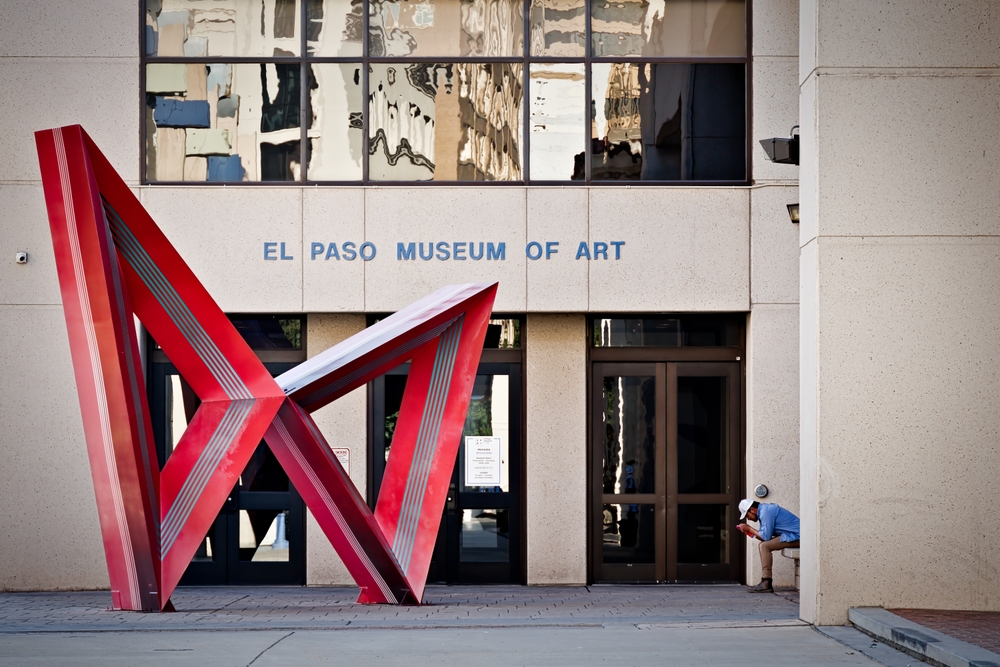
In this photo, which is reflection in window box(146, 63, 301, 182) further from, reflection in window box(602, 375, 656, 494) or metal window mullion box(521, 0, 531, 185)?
reflection in window box(602, 375, 656, 494)

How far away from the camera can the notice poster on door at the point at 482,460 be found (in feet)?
44.0

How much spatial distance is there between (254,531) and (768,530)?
19.0ft

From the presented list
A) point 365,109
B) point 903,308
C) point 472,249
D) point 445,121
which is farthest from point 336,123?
point 903,308

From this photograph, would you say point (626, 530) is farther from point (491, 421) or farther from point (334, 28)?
point (334, 28)

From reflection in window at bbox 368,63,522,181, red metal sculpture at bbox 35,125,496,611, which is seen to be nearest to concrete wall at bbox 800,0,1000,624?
red metal sculpture at bbox 35,125,496,611

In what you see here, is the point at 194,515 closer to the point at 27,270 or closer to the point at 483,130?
the point at 27,270

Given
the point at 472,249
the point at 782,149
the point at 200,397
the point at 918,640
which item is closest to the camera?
the point at 918,640

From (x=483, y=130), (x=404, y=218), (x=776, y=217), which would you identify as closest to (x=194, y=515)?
(x=404, y=218)

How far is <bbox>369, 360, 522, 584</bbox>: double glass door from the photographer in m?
13.4

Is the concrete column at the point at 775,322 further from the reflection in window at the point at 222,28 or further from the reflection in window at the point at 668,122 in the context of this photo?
the reflection in window at the point at 222,28

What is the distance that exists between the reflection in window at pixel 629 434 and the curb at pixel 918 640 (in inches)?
182

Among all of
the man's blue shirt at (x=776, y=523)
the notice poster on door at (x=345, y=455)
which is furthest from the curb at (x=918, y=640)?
the notice poster on door at (x=345, y=455)

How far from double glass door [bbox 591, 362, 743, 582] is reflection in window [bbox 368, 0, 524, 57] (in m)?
3.95

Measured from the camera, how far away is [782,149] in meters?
10.9
